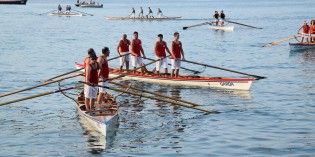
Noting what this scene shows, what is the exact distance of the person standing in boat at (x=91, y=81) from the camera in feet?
75.8

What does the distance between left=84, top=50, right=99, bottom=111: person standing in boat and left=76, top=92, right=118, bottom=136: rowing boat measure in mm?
347

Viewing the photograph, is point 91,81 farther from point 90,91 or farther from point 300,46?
point 300,46

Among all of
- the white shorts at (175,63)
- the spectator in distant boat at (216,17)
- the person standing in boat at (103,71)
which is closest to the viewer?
the person standing in boat at (103,71)

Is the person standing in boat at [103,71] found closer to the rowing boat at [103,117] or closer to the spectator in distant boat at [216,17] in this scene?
the rowing boat at [103,117]

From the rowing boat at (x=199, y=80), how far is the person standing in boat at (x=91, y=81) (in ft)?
37.1

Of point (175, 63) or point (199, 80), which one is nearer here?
point (175, 63)

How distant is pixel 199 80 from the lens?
34281 millimetres

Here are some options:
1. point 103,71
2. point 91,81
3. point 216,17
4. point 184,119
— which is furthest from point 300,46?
point 91,81

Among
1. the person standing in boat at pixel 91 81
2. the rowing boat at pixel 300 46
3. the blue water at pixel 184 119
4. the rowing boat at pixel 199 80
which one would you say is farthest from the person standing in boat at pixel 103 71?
the rowing boat at pixel 300 46

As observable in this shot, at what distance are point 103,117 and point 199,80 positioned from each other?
12451 mm

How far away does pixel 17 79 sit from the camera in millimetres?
40438

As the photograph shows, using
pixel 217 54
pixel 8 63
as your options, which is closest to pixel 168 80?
pixel 8 63

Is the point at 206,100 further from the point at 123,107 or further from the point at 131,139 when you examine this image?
the point at 131,139

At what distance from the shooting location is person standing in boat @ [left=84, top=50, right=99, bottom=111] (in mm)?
23094
